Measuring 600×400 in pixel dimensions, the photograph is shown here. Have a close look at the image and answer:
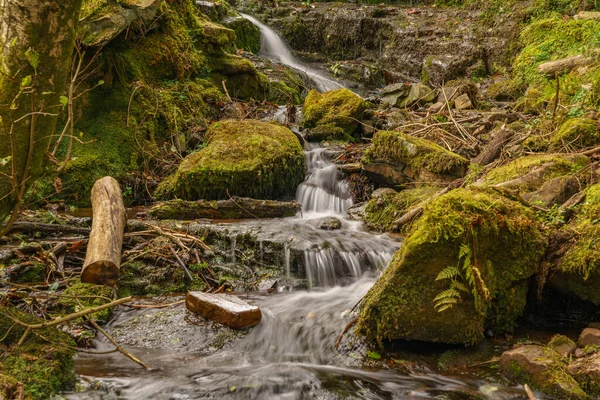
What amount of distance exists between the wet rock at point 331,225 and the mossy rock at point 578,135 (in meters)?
3.18

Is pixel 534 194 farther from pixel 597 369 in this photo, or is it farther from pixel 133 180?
pixel 133 180

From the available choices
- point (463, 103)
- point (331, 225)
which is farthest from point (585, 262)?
point (463, 103)

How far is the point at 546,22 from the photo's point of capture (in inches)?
486

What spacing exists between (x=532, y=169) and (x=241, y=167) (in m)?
4.36

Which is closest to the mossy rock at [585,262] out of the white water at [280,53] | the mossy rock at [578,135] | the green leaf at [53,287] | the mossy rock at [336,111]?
the mossy rock at [578,135]

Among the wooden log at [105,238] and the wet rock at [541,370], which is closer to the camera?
the wet rock at [541,370]

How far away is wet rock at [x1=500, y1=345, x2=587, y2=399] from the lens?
293cm

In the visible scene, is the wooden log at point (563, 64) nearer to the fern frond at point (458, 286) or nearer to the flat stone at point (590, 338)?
the flat stone at point (590, 338)

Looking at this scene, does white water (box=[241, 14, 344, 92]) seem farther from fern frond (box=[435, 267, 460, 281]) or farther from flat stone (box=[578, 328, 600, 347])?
flat stone (box=[578, 328, 600, 347])

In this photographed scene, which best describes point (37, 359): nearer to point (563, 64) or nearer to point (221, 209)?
point (221, 209)

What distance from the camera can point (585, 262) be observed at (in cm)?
364

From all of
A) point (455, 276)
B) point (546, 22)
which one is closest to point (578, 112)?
point (455, 276)

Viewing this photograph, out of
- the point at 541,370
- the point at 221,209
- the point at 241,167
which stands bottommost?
the point at 541,370

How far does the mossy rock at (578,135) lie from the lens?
583 centimetres
